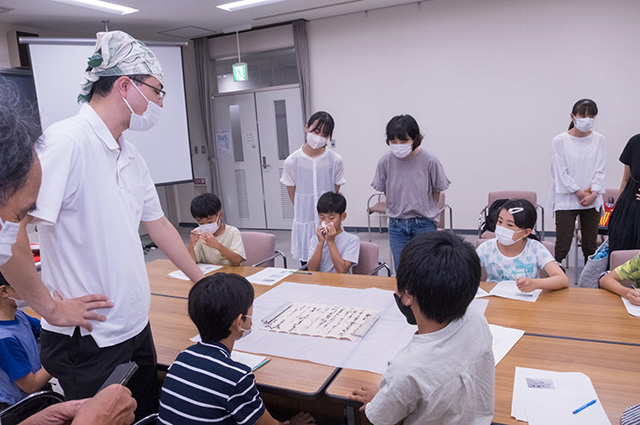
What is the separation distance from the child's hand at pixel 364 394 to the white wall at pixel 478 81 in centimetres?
476

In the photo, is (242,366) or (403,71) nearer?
(242,366)

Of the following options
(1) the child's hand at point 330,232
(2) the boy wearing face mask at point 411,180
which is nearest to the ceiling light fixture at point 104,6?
(2) the boy wearing face mask at point 411,180

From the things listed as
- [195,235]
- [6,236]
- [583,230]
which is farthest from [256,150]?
[6,236]

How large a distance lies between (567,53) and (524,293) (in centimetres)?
406

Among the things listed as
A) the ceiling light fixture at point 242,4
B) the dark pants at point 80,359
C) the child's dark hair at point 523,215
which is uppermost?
Result: the ceiling light fixture at point 242,4

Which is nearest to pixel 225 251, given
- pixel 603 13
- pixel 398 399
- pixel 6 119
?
pixel 398 399

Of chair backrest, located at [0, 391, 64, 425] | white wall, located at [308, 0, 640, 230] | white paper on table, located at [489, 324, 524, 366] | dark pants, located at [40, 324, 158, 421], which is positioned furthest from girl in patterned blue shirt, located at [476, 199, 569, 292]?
white wall, located at [308, 0, 640, 230]

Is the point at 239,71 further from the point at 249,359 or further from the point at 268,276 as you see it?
the point at 249,359

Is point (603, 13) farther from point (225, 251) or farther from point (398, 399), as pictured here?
point (398, 399)

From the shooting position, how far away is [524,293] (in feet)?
6.68

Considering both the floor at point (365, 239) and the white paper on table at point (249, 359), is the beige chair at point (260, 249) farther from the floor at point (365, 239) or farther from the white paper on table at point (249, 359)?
the floor at point (365, 239)

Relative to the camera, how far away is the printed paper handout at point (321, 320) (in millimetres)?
1772

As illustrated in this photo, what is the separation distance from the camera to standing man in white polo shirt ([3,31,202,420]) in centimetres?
125

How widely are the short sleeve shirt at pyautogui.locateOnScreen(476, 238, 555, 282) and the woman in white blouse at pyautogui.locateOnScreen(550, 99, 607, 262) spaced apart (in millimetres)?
1804
